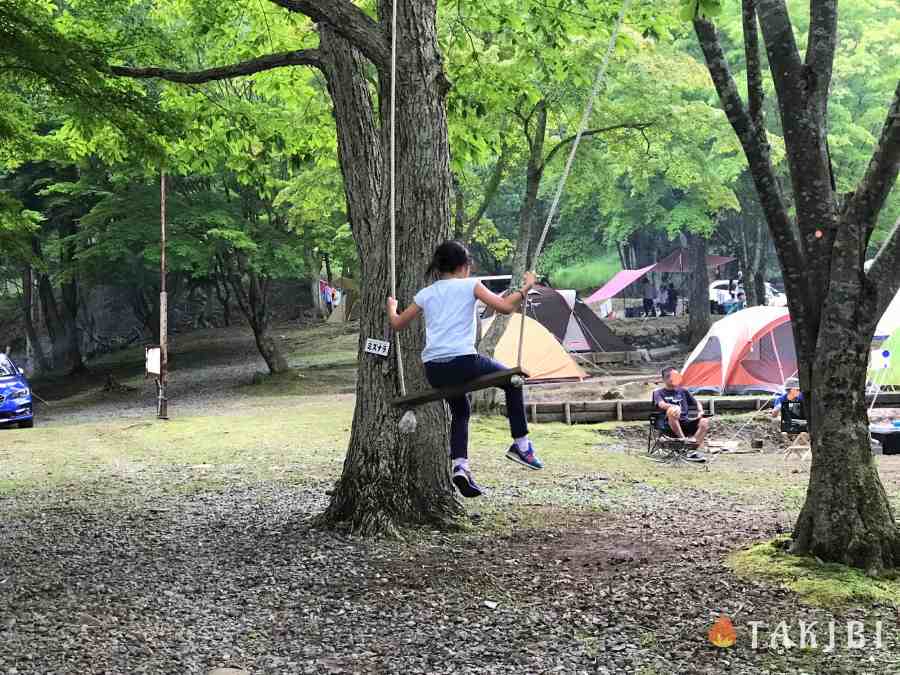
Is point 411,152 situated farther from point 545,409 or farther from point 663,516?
point 545,409

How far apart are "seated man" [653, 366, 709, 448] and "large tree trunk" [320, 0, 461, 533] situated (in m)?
5.98

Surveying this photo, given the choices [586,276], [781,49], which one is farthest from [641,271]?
[781,49]

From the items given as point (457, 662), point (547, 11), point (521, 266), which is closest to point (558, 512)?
point (457, 662)

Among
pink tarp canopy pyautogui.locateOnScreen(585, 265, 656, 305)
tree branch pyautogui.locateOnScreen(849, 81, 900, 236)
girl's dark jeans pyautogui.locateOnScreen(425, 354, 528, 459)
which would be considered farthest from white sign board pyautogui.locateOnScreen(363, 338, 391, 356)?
pink tarp canopy pyautogui.locateOnScreen(585, 265, 656, 305)

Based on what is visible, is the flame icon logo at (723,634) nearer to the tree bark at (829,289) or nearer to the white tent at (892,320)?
the tree bark at (829,289)

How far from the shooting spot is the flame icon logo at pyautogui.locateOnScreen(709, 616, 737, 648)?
444 cm

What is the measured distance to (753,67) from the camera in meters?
6.22

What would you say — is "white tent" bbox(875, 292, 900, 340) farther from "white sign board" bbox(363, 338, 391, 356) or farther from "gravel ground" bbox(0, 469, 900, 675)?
"white sign board" bbox(363, 338, 391, 356)

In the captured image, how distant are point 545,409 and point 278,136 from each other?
794cm

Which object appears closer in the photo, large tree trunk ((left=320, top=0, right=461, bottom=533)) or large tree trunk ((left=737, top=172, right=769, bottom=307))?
large tree trunk ((left=320, top=0, right=461, bottom=533))

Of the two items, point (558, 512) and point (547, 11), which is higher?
point (547, 11)

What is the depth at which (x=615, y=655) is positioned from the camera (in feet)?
14.5

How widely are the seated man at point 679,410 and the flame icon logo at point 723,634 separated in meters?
8.21

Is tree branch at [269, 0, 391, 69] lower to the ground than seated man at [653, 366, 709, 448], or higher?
higher
